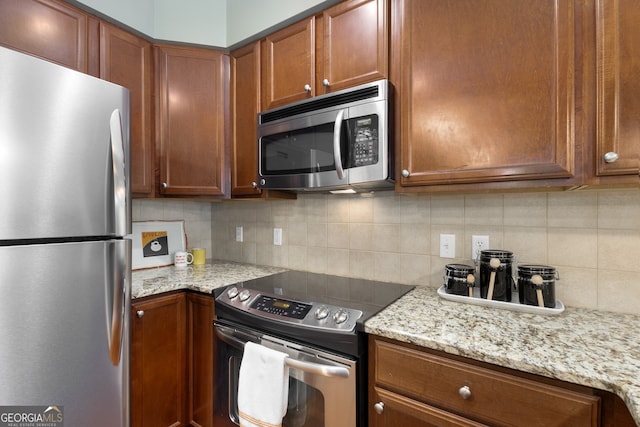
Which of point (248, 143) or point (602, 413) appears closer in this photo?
point (602, 413)

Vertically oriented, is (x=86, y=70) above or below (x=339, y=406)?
above

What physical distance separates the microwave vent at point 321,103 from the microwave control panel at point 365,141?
98 millimetres

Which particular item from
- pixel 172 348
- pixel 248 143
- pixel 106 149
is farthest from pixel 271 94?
pixel 172 348

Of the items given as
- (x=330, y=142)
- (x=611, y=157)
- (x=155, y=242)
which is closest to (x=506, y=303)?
(x=611, y=157)

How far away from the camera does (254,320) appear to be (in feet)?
4.30

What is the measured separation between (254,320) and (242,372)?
0.21 meters

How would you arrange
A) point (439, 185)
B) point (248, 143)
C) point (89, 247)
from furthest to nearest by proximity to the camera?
point (248, 143) < point (439, 185) < point (89, 247)

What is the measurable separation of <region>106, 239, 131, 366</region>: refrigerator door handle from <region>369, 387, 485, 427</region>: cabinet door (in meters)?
0.91

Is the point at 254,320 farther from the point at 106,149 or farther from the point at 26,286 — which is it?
the point at 106,149

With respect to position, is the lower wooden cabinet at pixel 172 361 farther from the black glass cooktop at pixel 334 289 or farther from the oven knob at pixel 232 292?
the black glass cooktop at pixel 334 289

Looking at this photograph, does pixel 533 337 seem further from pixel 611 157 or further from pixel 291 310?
pixel 291 310

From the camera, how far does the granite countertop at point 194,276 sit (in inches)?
61.1

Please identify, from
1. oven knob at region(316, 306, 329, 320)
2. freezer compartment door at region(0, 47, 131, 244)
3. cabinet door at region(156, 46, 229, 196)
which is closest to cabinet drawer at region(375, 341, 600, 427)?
oven knob at region(316, 306, 329, 320)

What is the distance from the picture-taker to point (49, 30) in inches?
54.4
